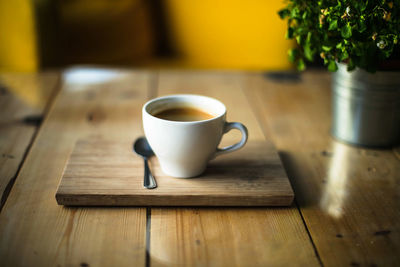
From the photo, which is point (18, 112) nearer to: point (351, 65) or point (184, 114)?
point (184, 114)

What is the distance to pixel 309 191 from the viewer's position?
688 millimetres

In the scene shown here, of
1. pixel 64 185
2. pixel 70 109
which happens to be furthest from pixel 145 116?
pixel 70 109

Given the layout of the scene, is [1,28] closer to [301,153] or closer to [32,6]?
[32,6]

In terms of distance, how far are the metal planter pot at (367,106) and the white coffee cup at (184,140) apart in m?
0.29

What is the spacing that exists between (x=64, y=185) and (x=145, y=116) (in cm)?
17

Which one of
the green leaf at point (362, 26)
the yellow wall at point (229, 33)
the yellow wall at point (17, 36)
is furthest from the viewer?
the yellow wall at point (229, 33)

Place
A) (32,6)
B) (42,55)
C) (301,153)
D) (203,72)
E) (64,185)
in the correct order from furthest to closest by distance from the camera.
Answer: (42,55) < (32,6) < (203,72) < (301,153) < (64,185)

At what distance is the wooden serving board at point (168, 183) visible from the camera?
2.03 ft

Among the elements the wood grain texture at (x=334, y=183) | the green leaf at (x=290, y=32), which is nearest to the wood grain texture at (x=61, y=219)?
the wood grain texture at (x=334, y=183)

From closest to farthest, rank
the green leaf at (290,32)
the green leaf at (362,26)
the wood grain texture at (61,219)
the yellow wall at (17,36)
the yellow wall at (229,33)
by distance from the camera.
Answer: the wood grain texture at (61,219)
the green leaf at (362,26)
the green leaf at (290,32)
the yellow wall at (17,36)
the yellow wall at (229,33)

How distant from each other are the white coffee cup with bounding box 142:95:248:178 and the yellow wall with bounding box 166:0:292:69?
46.0 inches

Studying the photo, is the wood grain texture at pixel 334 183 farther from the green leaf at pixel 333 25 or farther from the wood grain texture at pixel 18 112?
the wood grain texture at pixel 18 112

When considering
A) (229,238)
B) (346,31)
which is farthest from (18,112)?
(346,31)

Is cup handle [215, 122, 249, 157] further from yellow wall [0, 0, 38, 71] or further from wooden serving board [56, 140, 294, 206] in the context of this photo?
yellow wall [0, 0, 38, 71]
